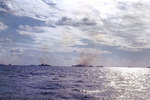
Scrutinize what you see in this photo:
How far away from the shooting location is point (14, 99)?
3603cm

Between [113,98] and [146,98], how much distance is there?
8575mm

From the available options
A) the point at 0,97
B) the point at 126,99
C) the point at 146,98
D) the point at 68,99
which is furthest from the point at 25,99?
the point at 146,98

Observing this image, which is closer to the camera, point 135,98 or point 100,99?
point 100,99

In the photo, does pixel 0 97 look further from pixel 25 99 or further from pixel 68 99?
pixel 68 99

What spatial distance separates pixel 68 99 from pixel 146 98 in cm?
1915

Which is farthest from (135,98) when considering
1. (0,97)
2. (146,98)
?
(0,97)

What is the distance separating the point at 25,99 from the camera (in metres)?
36.7

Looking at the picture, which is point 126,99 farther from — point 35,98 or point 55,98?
point 35,98

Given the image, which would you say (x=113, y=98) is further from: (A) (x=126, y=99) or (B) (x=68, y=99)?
(B) (x=68, y=99)

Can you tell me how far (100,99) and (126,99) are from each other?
640 centimetres

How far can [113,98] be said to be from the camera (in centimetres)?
4188

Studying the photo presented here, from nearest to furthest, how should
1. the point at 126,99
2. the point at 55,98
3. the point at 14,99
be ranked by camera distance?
the point at 14,99 < the point at 55,98 < the point at 126,99

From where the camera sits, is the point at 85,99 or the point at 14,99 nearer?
the point at 14,99

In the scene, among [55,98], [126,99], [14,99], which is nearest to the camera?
[14,99]
